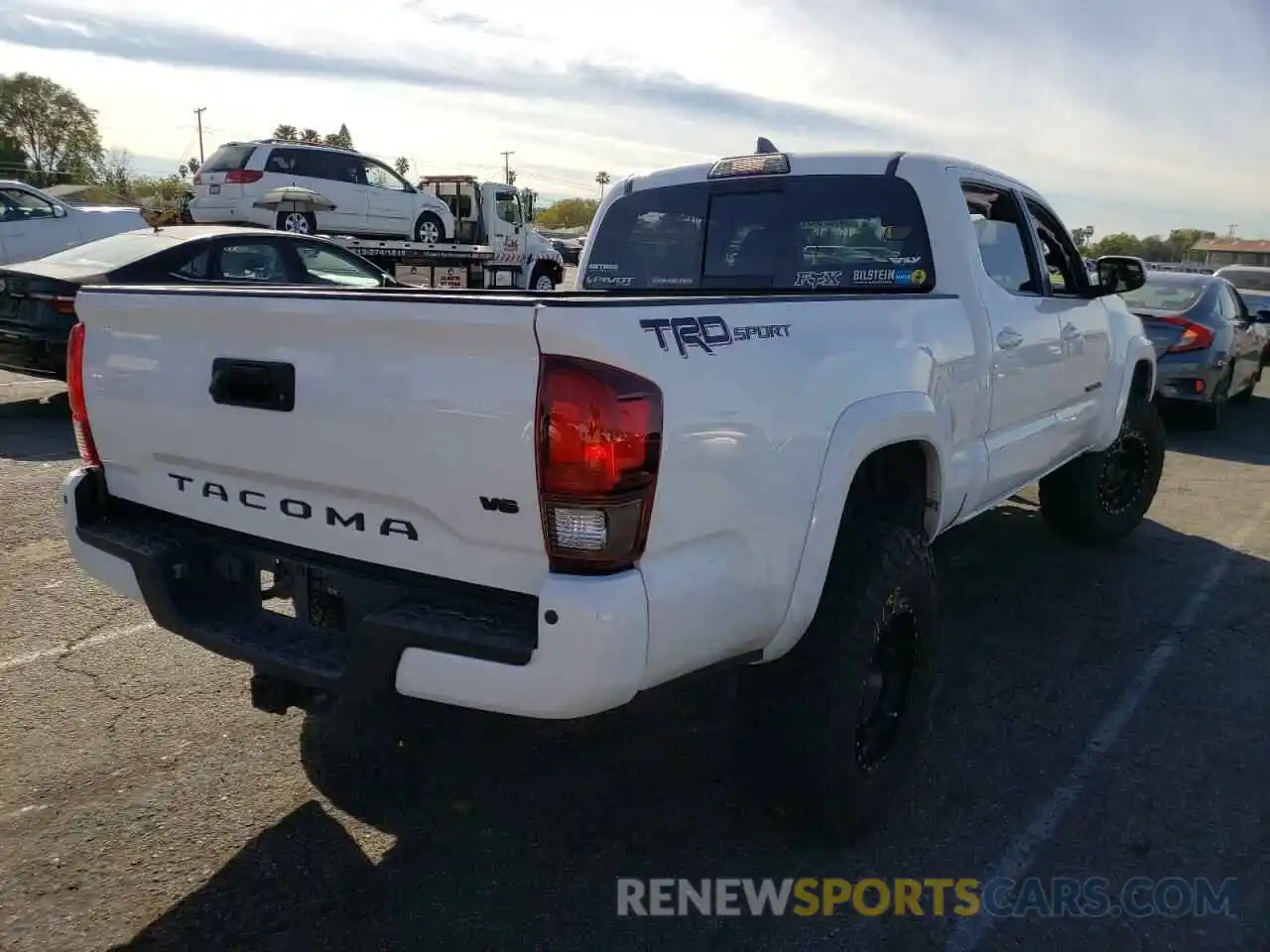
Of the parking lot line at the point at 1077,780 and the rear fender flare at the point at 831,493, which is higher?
the rear fender flare at the point at 831,493

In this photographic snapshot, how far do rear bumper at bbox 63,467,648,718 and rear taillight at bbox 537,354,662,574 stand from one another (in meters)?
0.09

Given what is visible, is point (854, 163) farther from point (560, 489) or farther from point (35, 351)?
point (35, 351)

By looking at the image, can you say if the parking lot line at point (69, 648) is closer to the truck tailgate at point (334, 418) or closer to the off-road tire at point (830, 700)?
the truck tailgate at point (334, 418)

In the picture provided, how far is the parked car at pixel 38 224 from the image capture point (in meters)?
12.2

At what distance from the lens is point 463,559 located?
7.82 feet

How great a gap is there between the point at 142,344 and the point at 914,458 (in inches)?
95.1

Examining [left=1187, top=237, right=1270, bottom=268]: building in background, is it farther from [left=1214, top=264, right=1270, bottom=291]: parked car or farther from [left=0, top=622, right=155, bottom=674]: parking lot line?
[left=0, top=622, right=155, bottom=674]: parking lot line

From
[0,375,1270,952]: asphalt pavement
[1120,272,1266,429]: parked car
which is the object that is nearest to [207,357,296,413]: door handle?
[0,375,1270,952]: asphalt pavement

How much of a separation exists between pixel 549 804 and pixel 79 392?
74.6 inches

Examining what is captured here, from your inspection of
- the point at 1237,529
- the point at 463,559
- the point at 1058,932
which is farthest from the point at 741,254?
the point at 1237,529

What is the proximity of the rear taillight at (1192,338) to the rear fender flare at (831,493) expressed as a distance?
26.3 ft

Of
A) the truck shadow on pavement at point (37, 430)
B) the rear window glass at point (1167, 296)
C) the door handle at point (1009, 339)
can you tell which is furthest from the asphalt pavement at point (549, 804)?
the rear window glass at point (1167, 296)

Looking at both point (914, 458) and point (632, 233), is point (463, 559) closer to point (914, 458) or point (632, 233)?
point (914, 458)

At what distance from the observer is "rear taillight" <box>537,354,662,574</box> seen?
7.07ft
